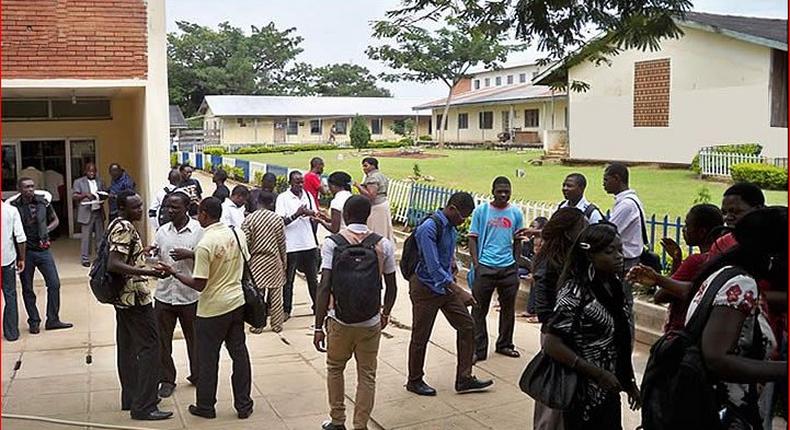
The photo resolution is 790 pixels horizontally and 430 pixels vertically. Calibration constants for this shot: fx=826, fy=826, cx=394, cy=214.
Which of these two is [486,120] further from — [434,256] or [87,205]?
[434,256]

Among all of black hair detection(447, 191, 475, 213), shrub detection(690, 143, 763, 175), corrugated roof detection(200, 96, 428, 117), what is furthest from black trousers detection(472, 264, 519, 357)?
corrugated roof detection(200, 96, 428, 117)

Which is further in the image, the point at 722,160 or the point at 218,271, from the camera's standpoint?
the point at 722,160

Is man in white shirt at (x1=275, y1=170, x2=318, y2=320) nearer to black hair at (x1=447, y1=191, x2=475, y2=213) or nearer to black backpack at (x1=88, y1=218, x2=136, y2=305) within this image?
black hair at (x1=447, y1=191, x2=475, y2=213)

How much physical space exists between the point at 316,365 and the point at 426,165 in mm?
23644

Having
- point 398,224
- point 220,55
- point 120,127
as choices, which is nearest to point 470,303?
point 398,224

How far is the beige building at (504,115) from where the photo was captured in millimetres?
39719

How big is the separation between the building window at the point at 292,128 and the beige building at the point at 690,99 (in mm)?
27766

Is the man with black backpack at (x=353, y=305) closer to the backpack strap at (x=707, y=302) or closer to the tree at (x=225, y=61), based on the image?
the backpack strap at (x=707, y=302)

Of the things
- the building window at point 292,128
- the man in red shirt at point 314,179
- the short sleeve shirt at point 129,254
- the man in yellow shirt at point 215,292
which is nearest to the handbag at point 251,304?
the man in yellow shirt at point 215,292

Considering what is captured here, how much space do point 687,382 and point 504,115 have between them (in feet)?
140

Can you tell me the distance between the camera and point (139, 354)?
579 cm

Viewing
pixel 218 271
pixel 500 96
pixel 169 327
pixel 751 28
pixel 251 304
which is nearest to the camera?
pixel 218 271

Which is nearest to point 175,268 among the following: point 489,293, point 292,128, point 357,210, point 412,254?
point 357,210

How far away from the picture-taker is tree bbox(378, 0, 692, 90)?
5514 mm
